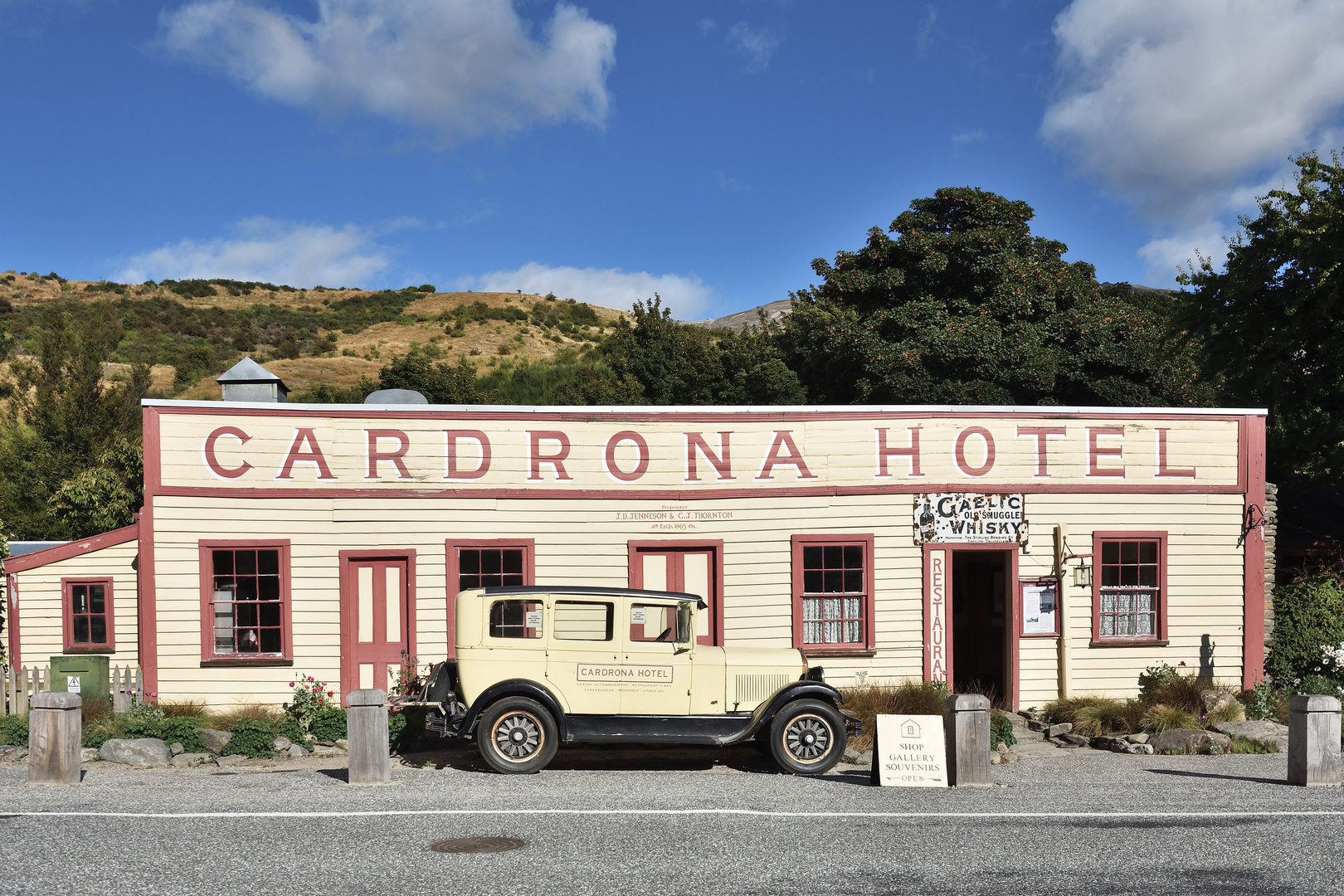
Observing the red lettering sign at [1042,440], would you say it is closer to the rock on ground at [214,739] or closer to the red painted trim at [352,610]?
the red painted trim at [352,610]

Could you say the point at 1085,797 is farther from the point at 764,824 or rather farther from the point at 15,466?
the point at 15,466

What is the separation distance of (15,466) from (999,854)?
90.1ft

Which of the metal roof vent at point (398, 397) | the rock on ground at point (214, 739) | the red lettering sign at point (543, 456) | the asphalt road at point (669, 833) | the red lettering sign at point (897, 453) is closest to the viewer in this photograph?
the asphalt road at point (669, 833)

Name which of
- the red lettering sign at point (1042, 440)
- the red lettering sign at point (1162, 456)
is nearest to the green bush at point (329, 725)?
the red lettering sign at point (1042, 440)

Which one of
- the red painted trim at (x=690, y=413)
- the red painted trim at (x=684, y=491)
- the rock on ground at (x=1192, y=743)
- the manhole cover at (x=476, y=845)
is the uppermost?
the red painted trim at (x=690, y=413)

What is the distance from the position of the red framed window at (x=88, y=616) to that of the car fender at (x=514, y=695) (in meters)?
7.48

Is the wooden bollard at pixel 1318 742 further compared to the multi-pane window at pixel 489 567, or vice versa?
the multi-pane window at pixel 489 567

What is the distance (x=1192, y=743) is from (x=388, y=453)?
1149 centimetres

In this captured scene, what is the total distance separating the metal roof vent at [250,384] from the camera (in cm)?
1773

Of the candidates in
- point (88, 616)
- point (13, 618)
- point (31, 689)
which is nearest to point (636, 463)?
point (88, 616)

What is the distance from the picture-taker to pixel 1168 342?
96.3 feet

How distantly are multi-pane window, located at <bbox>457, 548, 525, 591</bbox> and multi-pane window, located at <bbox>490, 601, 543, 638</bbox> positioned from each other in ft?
11.9

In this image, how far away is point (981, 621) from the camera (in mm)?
17219

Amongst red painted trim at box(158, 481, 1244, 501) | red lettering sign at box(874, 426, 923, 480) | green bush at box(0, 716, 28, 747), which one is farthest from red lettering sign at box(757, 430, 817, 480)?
green bush at box(0, 716, 28, 747)
